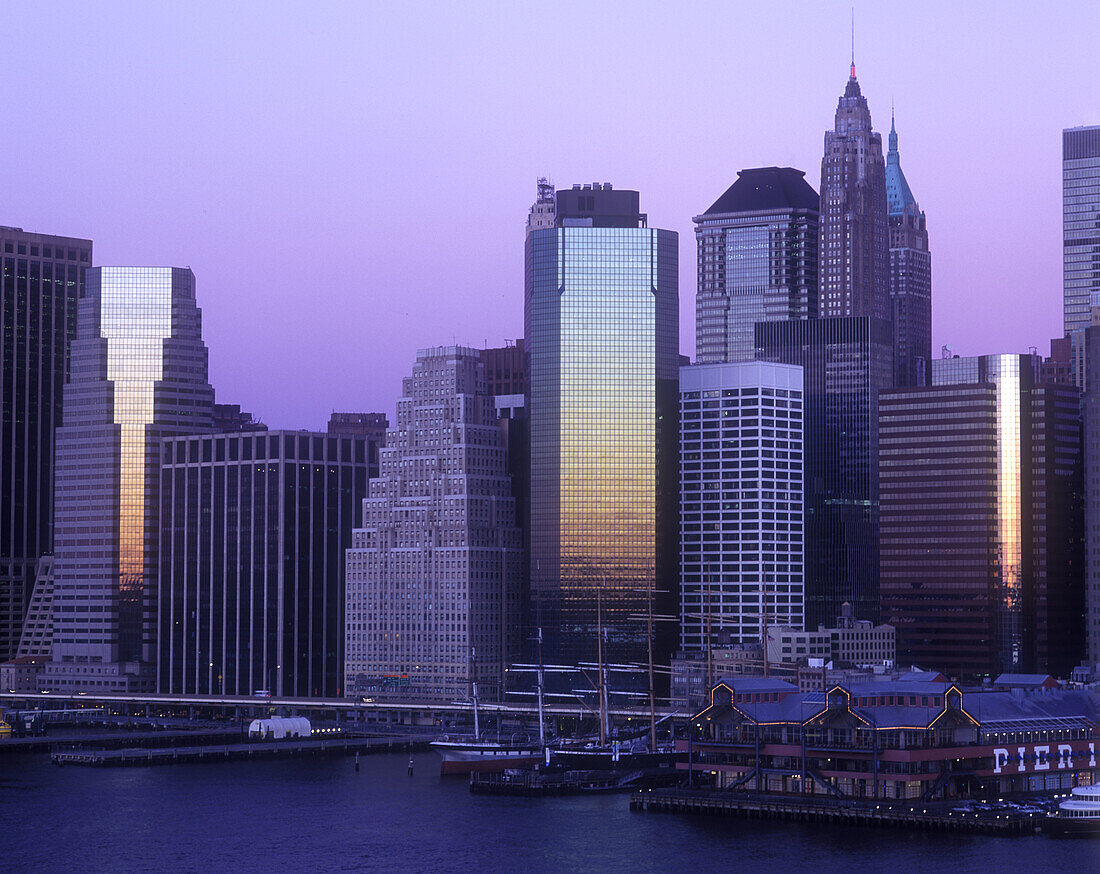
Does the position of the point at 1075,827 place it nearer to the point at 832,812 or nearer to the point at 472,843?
the point at 832,812

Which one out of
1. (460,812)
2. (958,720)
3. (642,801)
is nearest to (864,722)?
(958,720)

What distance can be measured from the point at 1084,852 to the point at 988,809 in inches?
582

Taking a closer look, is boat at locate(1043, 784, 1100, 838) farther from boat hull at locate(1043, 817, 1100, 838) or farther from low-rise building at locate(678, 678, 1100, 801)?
low-rise building at locate(678, 678, 1100, 801)

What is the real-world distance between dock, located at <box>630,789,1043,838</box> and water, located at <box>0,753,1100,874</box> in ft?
7.37

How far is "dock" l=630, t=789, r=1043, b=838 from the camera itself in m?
170

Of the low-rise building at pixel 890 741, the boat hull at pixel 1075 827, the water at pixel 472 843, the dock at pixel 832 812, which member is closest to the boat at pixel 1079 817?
the boat hull at pixel 1075 827

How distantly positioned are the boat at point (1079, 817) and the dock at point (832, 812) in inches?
66.2

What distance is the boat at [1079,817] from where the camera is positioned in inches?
6609

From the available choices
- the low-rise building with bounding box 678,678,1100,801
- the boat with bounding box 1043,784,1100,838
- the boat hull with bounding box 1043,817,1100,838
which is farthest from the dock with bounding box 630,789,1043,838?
the low-rise building with bounding box 678,678,1100,801

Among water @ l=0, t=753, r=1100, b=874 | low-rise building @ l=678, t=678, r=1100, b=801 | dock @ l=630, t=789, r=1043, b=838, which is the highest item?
low-rise building @ l=678, t=678, r=1100, b=801

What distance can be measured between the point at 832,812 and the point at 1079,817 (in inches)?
781

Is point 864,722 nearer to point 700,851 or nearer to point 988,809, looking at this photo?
point 988,809

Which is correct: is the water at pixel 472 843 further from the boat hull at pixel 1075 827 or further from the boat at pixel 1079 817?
the boat at pixel 1079 817

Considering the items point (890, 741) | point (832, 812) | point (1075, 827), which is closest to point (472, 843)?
point (832, 812)
